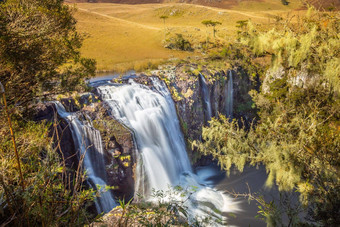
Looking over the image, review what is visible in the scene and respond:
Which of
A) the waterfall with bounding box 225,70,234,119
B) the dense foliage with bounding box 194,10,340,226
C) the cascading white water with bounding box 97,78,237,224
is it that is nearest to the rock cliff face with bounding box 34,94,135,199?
the cascading white water with bounding box 97,78,237,224

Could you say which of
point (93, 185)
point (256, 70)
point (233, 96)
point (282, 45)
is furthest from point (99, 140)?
point (256, 70)

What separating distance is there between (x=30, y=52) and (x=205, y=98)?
10444 mm

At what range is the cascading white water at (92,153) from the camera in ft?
25.9

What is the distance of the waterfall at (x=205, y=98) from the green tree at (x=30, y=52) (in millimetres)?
8208

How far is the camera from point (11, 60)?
5.13m

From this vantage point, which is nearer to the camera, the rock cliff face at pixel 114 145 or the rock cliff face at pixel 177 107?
the rock cliff face at pixel 177 107

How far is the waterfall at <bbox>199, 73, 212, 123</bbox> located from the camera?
1421 cm

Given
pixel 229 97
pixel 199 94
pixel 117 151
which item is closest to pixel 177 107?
pixel 199 94

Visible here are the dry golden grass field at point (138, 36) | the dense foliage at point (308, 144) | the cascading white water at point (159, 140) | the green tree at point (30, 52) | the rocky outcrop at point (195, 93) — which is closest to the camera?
the dense foliage at point (308, 144)

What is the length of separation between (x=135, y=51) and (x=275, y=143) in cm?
2458

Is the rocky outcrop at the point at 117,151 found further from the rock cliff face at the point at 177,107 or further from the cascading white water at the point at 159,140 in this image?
the cascading white water at the point at 159,140

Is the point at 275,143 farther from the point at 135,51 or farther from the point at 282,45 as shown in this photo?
the point at 135,51

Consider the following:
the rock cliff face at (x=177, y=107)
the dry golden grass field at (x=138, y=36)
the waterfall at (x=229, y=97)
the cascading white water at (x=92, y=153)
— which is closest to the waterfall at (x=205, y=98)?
the rock cliff face at (x=177, y=107)

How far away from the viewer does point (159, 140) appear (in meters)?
10.5
